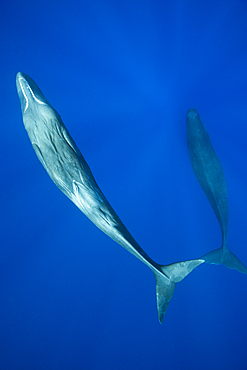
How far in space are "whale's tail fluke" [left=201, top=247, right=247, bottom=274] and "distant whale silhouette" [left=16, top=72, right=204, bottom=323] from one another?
2.06 m

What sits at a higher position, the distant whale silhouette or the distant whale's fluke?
the distant whale's fluke

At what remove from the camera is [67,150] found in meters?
2.68

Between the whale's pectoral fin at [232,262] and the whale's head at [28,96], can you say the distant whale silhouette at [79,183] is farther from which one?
the whale's pectoral fin at [232,262]

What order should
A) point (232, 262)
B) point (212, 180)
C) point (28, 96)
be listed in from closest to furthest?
point (28, 96)
point (232, 262)
point (212, 180)

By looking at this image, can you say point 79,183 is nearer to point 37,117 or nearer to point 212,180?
point 37,117

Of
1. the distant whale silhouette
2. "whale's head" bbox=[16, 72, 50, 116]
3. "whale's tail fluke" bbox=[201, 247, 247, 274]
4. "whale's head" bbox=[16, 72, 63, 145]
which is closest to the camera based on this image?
the distant whale silhouette

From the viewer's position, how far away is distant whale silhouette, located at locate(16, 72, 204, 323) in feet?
8.34

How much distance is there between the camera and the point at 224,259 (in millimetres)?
4426

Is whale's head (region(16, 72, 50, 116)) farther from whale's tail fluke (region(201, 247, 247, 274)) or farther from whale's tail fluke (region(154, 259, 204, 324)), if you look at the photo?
whale's tail fluke (region(201, 247, 247, 274))

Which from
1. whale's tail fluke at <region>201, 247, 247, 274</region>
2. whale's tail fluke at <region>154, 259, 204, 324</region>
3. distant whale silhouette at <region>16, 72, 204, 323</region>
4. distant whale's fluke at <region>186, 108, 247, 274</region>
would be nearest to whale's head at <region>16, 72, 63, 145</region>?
distant whale silhouette at <region>16, 72, 204, 323</region>

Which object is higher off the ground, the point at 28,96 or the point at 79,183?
the point at 28,96

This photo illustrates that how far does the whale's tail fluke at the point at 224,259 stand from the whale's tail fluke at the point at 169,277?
2.01 metres

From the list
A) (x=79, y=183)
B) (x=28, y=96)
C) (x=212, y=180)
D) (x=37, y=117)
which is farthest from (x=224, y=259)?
(x=28, y=96)

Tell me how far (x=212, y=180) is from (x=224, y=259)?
182cm
